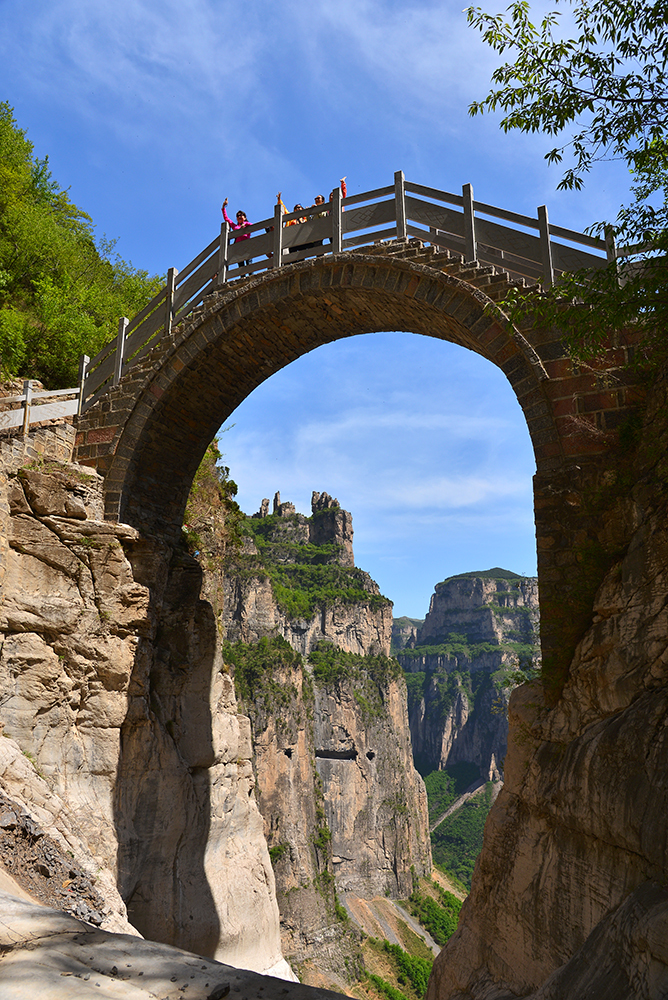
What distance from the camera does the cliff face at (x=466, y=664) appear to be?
132750 mm

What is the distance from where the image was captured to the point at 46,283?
50.1 ft

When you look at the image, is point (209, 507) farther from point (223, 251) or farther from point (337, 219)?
point (337, 219)

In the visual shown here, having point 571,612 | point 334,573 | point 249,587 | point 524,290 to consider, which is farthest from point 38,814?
point 334,573

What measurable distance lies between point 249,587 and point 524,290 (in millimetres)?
69923

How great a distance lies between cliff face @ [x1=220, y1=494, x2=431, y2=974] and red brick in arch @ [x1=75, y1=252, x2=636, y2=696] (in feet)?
148

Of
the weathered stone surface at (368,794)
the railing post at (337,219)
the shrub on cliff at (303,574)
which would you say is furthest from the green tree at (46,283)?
the weathered stone surface at (368,794)

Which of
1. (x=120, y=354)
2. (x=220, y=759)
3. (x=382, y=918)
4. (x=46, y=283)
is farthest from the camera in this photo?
(x=382, y=918)

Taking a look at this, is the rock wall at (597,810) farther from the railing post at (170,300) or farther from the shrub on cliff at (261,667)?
the shrub on cliff at (261,667)

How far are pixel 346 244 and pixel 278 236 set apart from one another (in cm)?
132

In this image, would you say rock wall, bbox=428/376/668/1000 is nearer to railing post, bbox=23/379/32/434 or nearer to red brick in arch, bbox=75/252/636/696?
red brick in arch, bbox=75/252/636/696

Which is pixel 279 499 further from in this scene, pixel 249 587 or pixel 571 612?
pixel 571 612

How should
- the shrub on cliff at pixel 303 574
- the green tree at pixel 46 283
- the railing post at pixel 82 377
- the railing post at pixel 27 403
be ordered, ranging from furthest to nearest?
the shrub on cliff at pixel 303 574 < the green tree at pixel 46 283 < the railing post at pixel 82 377 < the railing post at pixel 27 403

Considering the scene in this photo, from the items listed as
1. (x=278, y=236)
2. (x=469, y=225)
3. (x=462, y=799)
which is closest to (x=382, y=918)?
(x=462, y=799)

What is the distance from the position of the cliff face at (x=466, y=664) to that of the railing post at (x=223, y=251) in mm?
115681
